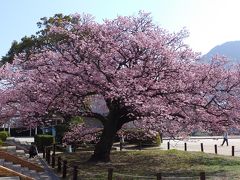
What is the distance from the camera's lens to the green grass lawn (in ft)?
66.7

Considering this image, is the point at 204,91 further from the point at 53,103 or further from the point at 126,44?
the point at 53,103

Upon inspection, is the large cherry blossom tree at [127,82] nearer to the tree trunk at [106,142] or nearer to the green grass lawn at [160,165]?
the tree trunk at [106,142]

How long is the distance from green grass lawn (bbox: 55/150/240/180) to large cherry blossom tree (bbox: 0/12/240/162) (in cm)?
178

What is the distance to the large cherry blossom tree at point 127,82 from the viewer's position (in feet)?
71.7

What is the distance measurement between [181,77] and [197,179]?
5.79m

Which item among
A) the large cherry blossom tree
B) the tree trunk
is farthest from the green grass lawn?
the large cherry blossom tree

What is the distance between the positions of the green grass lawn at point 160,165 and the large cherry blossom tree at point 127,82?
70.1 inches

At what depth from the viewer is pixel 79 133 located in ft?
91.6

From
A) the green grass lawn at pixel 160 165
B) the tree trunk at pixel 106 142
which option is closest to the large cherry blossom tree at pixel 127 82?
the tree trunk at pixel 106 142

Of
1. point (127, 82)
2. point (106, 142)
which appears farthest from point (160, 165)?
point (127, 82)

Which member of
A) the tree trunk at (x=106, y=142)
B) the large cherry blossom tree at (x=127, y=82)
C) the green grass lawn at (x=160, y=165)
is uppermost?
the large cherry blossom tree at (x=127, y=82)

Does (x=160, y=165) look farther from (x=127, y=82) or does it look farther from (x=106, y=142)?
(x=127, y=82)

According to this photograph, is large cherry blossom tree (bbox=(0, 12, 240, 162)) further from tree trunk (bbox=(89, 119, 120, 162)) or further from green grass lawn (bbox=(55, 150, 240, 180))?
green grass lawn (bbox=(55, 150, 240, 180))

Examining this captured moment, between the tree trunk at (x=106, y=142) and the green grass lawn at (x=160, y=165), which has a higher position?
the tree trunk at (x=106, y=142)
